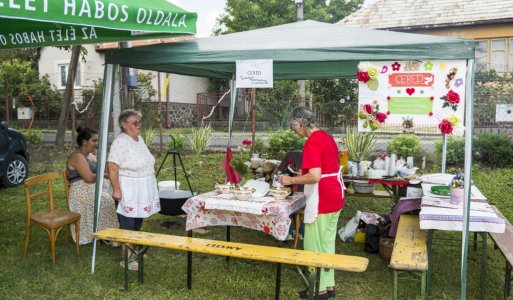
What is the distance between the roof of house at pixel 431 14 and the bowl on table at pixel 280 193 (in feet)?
46.1

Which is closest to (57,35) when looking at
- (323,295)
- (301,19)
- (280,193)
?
(280,193)

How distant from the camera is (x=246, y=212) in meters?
3.95

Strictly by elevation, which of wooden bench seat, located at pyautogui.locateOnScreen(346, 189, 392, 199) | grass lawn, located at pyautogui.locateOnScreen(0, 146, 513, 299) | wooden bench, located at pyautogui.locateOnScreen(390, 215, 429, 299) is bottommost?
grass lawn, located at pyautogui.locateOnScreen(0, 146, 513, 299)

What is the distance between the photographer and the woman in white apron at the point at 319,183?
3.55 metres

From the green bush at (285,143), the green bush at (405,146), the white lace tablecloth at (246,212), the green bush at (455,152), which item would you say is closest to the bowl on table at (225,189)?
the white lace tablecloth at (246,212)

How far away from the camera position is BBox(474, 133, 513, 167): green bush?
951 cm

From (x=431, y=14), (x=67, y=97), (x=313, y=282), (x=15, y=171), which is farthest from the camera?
(x=431, y=14)

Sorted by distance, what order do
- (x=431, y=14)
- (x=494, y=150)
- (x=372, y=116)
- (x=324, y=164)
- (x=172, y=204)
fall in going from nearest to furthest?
(x=324, y=164) → (x=372, y=116) → (x=172, y=204) → (x=494, y=150) → (x=431, y=14)

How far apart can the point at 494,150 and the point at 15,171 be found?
375 inches

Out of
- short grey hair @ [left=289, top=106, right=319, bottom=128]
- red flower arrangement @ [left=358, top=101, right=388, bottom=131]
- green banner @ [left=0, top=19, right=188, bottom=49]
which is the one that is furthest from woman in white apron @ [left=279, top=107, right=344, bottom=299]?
green banner @ [left=0, top=19, right=188, bottom=49]

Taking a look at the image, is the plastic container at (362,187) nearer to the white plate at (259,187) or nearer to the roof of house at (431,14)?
the white plate at (259,187)

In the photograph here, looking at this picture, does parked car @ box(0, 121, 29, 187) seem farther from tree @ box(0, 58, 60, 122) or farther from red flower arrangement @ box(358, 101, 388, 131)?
tree @ box(0, 58, 60, 122)

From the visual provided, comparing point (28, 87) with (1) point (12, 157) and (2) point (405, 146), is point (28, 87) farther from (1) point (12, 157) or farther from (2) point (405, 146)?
(2) point (405, 146)

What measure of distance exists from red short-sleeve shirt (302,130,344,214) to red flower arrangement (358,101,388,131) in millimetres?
454
